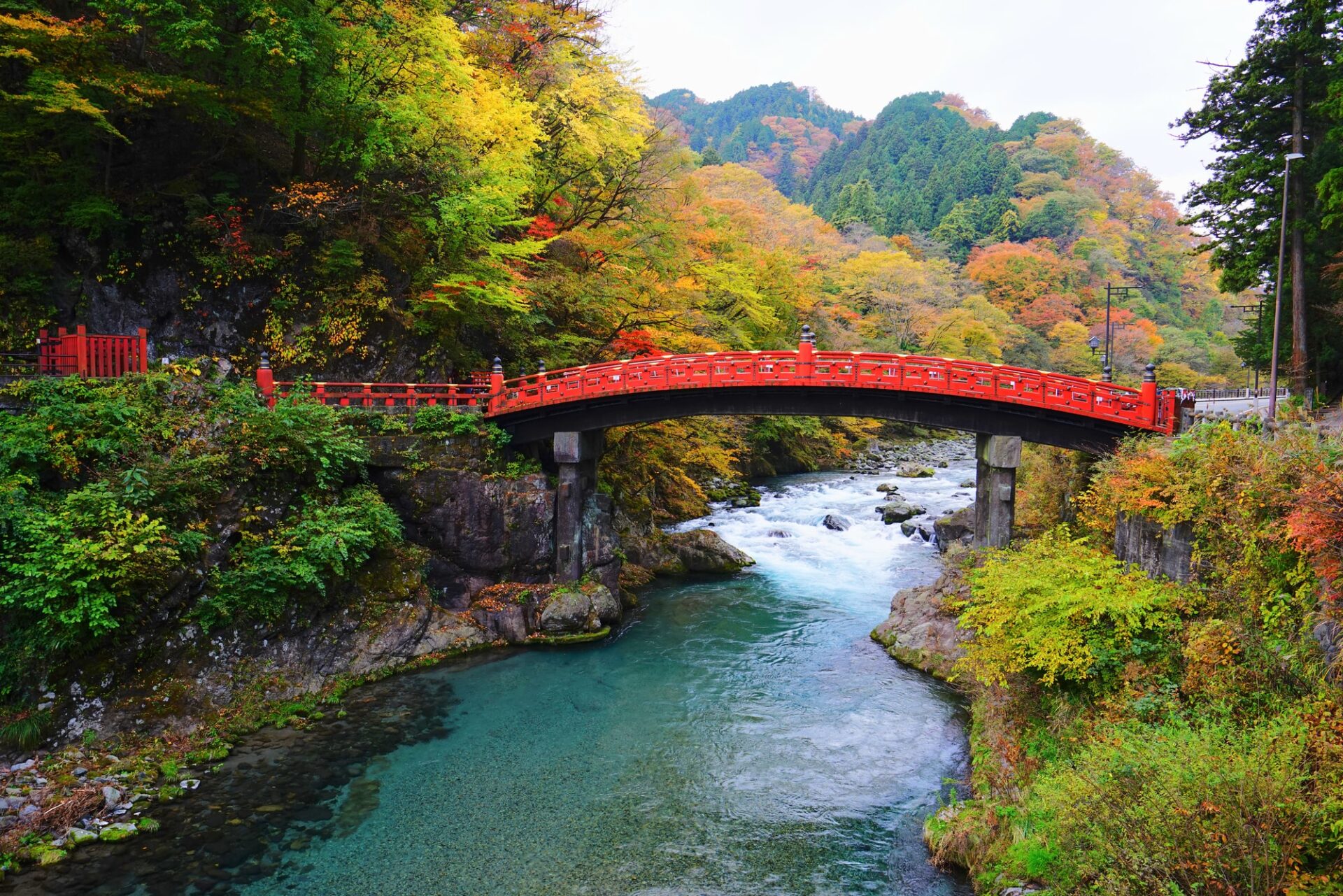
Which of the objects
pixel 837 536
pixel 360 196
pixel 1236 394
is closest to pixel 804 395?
pixel 837 536

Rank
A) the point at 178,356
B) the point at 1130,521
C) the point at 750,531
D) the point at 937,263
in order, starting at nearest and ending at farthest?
the point at 1130,521 < the point at 178,356 < the point at 750,531 < the point at 937,263

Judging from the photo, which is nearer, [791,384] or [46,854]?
[46,854]

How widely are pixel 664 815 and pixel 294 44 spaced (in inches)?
759

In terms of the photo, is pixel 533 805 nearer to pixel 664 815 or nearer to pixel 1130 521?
pixel 664 815

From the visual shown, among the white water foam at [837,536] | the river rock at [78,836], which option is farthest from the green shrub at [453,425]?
the river rock at [78,836]

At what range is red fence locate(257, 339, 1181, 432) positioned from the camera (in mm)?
17844

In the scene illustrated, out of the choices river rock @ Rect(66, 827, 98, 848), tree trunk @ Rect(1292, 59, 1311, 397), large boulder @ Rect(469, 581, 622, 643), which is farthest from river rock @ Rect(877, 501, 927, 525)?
river rock @ Rect(66, 827, 98, 848)

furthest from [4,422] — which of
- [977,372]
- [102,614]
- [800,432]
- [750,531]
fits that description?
[800,432]

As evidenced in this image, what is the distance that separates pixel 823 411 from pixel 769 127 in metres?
123

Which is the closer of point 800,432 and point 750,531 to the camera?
point 750,531

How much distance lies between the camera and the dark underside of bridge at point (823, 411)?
18875 mm

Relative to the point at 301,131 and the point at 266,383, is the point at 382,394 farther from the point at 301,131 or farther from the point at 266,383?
the point at 301,131

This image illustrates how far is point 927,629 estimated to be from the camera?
19125mm

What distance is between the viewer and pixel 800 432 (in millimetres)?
45344
